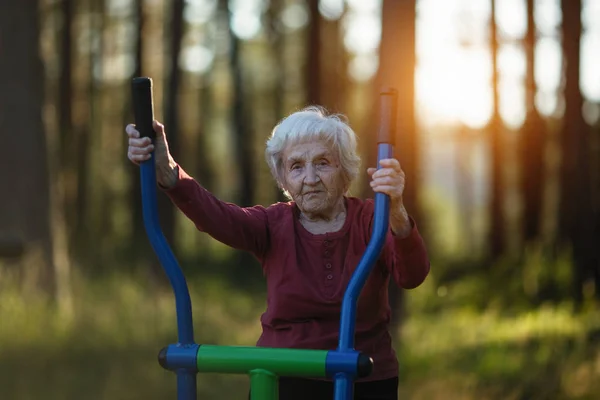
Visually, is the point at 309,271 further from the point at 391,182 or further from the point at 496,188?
the point at 496,188

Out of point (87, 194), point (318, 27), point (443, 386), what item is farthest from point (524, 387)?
point (87, 194)

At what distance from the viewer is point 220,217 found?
123 inches

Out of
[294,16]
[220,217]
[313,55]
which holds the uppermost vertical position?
[294,16]

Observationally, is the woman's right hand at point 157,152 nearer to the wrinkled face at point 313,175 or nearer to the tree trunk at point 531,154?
the wrinkled face at point 313,175

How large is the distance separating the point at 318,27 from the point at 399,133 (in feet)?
20.6

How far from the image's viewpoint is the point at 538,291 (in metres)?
9.44

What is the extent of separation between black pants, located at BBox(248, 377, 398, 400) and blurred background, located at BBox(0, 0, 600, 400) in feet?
8.45

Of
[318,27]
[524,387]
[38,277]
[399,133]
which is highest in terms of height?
[318,27]

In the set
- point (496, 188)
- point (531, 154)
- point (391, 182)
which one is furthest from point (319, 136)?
point (496, 188)

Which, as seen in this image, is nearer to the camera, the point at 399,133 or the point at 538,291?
the point at 399,133

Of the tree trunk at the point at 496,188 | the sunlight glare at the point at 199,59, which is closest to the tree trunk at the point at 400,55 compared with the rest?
the tree trunk at the point at 496,188

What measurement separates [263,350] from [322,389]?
42cm

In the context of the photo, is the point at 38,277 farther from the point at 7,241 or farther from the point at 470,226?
the point at 470,226

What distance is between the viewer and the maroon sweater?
306 cm
